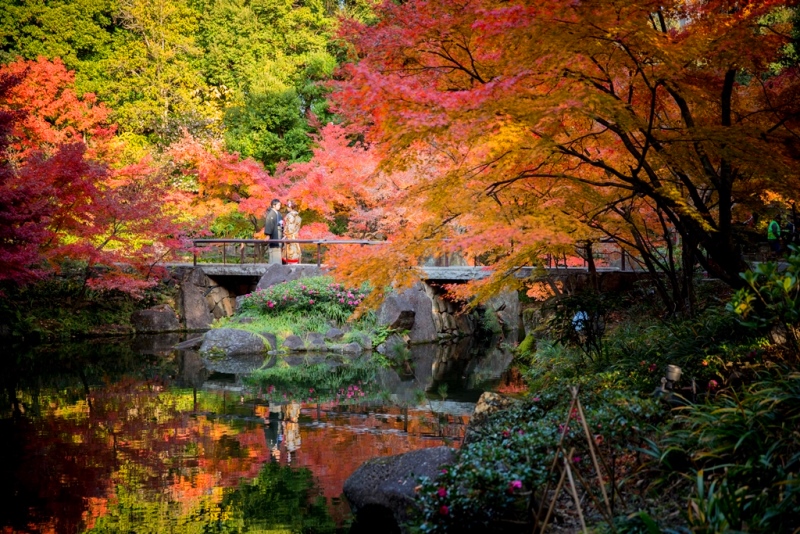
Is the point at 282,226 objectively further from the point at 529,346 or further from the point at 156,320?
the point at 529,346

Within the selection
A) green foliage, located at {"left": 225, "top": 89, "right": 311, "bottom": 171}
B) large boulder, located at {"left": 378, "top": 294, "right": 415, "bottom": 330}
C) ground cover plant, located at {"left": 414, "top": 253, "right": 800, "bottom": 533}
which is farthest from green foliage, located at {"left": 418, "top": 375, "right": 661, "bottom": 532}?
green foliage, located at {"left": 225, "top": 89, "right": 311, "bottom": 171}

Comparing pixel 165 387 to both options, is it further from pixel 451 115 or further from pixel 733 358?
pixel 733 358

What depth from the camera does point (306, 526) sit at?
20.7 feet

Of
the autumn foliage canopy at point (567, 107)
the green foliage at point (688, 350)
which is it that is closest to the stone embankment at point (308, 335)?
the autumn foliage canopy at point (567, 107)

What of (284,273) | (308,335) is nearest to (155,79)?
(284,273)

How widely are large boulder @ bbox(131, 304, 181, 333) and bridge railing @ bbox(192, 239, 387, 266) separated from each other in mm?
1677

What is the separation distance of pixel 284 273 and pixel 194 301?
3.40 meters

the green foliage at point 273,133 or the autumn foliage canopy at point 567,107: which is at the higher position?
the green foliage at point 273,133

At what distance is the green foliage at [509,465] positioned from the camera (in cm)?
511

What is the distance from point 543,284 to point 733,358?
32.2ft

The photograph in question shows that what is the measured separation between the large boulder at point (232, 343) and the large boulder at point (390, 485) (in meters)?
11.1

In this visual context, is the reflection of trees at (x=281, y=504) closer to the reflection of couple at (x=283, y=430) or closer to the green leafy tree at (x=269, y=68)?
the reflection of couple at (x=283, y=430)

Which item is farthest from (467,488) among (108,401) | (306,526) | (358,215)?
(358,215)

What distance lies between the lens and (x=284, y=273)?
20.2 meters
